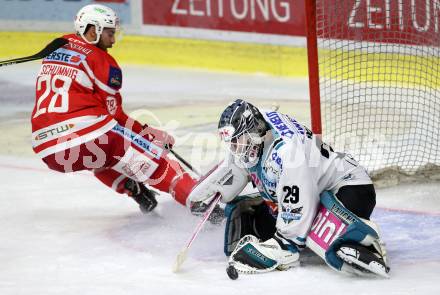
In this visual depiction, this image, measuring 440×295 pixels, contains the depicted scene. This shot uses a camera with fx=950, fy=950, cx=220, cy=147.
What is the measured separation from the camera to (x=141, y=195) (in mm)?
4828

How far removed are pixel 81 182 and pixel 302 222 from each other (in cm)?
221

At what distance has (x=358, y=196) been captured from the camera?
386cm

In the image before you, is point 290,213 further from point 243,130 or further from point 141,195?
point 141,195

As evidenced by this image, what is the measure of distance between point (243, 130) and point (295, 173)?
269mm

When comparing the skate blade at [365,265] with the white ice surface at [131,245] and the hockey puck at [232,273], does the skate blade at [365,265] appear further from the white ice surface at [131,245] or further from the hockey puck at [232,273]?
the hockey puck at [232,273]

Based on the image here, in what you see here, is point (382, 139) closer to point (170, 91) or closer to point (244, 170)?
point (244, 170)

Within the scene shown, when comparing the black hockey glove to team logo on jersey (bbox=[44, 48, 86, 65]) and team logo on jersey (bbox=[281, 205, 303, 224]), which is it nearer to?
team logo on jersey (bbox=[44, 48, 86, 65])

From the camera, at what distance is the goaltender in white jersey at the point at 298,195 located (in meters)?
3.66

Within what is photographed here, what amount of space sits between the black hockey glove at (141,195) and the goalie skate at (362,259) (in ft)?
4.72

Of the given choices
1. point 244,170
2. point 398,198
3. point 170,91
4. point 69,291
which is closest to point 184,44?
point 170,91

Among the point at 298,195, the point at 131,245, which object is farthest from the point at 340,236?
the point at 131,245

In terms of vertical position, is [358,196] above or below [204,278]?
above

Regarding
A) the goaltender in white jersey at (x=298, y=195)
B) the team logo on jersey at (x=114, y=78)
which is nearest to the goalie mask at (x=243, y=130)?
the goaltender in white jersey at (x=298, y=195)

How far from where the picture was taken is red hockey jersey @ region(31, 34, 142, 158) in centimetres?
454
